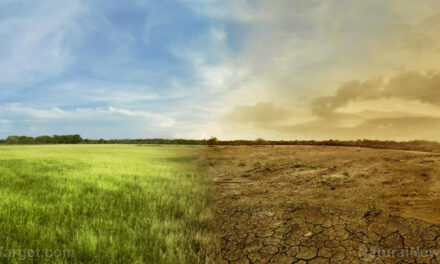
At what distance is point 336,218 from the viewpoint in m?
4.56

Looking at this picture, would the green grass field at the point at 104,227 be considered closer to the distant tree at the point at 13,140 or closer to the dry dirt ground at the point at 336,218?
the dry dirt ground at the point at 336,218

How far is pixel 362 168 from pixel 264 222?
588 centimetres

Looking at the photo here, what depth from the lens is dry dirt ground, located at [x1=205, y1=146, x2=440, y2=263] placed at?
12.0ft

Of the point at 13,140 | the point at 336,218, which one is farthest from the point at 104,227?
the point at 13,140

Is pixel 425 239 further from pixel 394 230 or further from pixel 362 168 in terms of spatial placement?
pixel 362 168

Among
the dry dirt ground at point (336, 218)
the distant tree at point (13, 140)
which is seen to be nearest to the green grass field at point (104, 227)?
the dry dirt ground at point (336, 218)

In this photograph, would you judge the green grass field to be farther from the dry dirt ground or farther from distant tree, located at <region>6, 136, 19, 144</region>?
distant tree, located at <region>6, 136, 19, 144</region>

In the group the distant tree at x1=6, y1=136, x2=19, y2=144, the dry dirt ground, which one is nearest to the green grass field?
the dry dirt ground

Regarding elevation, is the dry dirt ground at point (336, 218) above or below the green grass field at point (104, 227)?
above

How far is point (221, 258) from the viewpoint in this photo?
3904mm

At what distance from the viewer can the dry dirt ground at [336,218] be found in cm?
364

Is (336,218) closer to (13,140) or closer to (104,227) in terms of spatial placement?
(104,227)

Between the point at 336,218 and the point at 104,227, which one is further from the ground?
the point at 336,218

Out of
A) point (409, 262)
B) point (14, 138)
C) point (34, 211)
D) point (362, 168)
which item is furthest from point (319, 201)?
point (14, 138)
